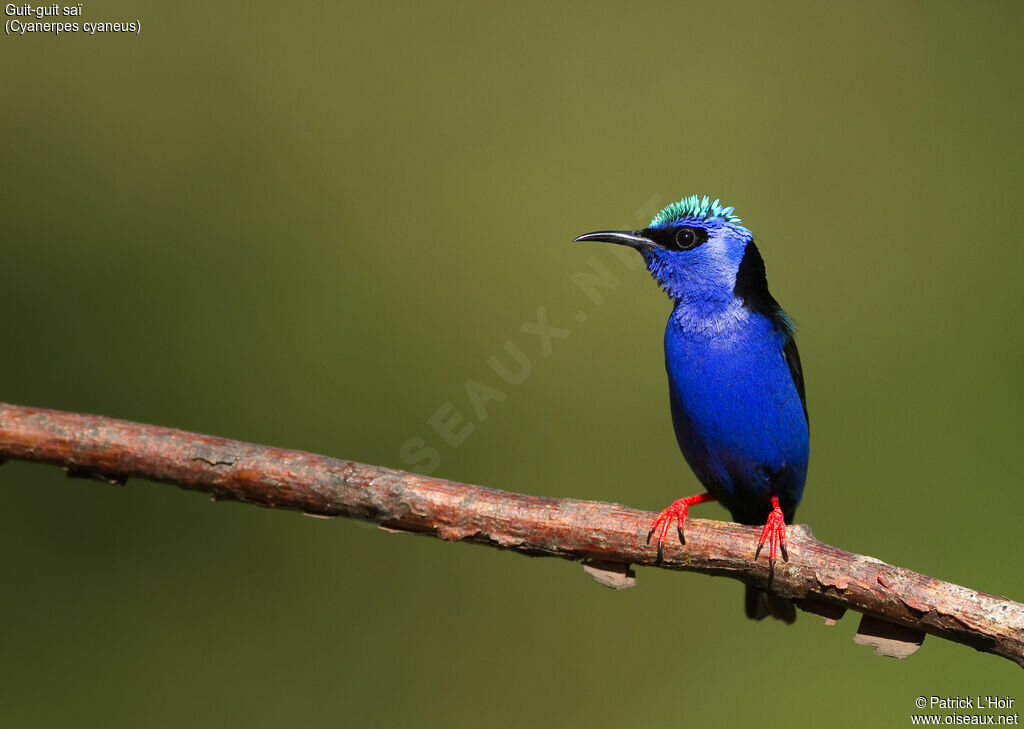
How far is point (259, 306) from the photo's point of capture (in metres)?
7.66

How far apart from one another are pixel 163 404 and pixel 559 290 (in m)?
3.13

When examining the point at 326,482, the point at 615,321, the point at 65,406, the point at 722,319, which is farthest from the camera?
the point at 615,321

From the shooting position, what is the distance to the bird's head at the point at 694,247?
4340 millimetres

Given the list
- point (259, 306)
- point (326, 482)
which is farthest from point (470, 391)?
point (326, 482)

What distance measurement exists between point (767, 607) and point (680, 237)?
1.82 metres

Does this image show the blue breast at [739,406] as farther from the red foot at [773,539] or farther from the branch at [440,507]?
the red foot at [773,539]

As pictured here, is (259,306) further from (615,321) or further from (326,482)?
(326,482)

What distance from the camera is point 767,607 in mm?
4605

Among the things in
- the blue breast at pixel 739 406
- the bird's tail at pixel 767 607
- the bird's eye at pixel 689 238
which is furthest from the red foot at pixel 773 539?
the bird's eye at pixel 689 238

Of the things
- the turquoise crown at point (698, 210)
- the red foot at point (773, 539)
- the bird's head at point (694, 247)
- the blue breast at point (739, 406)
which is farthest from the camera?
the turquoise crown at point (698, 210)

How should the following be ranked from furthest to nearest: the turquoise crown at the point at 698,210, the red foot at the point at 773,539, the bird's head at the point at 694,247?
the turquoise crown at the point at 698,210
the bird's head at the point at 694,247
the red foot at the point at 773,539

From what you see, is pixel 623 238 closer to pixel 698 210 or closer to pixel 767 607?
pixel 698 210

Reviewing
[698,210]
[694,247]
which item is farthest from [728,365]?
[698,210]

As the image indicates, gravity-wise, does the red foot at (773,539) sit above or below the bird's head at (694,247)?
below
